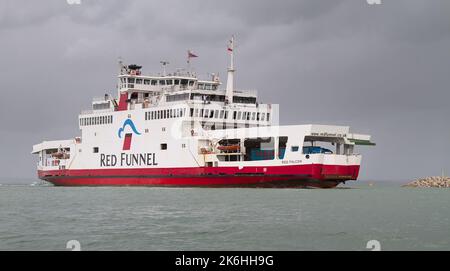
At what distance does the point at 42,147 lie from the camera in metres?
68.5

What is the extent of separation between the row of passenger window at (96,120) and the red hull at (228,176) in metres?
4.11

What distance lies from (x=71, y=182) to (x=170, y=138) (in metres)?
14.4

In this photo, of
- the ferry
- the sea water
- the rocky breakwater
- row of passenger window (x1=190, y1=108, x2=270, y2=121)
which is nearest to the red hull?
the ferry

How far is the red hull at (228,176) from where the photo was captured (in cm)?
4503

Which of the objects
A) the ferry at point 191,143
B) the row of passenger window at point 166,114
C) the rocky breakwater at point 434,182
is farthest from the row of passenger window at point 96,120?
the rocky breakwater at point 434,182

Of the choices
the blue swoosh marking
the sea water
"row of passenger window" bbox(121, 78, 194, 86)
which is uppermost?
"row of passenger window" bbox(121, 78, 194, 86)

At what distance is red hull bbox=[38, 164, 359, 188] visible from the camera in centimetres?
4503

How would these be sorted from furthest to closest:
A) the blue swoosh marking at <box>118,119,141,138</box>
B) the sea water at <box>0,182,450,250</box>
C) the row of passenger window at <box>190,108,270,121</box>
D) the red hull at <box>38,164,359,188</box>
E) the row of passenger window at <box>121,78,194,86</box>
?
1. the row of passenger window at <box>121,78,194,86</box>
2. the blue swoosh marking at <box>118,119,141,138</box>
3. the row of passenger window at <box>190,108,270,121</box>
4. the red hull at <box>38,164,359,188</box>
5. the sea water at <box>0,182,450,250</box>

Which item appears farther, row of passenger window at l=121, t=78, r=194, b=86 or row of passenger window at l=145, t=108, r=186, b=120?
row of passenger window at l=121, t=78, r=194, b=86

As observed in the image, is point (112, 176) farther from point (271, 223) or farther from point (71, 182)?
point (271, 223)

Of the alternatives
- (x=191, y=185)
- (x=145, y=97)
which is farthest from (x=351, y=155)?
(x=145, y=97)

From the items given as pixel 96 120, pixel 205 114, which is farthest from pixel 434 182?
pixel 96 120

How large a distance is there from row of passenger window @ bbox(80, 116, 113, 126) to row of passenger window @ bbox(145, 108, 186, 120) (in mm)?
5592

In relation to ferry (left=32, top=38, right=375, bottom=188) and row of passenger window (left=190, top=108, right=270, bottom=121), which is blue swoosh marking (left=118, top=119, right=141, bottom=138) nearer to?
ferry (left=32, top=38, right=375, bottom=188)
